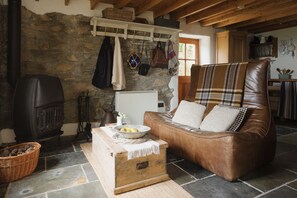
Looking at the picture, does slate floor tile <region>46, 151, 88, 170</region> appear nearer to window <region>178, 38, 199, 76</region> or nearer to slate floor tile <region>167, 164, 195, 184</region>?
slate floor tile <region>167, 164, 195, 184</region>

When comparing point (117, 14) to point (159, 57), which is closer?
point (117, 14)

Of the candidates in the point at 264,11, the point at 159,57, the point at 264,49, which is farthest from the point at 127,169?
the point at 264,49

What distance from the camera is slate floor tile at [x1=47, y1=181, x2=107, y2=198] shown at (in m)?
1.64

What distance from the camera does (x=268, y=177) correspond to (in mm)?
1938

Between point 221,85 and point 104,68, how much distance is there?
1905 millimetres

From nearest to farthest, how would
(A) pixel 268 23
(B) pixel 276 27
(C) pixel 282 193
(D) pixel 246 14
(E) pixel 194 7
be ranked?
(C) pixel 282 193
(E) pixel 194 7
(D) pixel 246 14
(A) pixel 268 23
(B) pixel 276 27

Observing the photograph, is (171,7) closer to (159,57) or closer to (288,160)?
(159,57)

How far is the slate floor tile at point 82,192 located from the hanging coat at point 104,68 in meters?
1.99

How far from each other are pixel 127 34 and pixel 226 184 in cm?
290

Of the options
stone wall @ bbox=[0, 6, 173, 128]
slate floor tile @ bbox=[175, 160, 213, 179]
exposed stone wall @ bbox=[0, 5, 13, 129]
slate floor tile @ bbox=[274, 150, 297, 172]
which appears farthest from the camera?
stone wall @ bbox=[0, 6, 173, 128]

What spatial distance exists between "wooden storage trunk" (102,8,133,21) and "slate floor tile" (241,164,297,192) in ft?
9.76

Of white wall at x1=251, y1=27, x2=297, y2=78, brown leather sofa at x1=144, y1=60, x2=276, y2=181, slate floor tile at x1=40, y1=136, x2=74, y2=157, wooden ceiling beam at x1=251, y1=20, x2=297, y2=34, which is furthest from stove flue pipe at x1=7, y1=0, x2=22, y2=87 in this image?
white wall at x1=251, y1=27, x2=297, y2=78

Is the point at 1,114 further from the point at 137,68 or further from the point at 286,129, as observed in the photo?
the point at 286,129

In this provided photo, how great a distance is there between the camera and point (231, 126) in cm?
201
